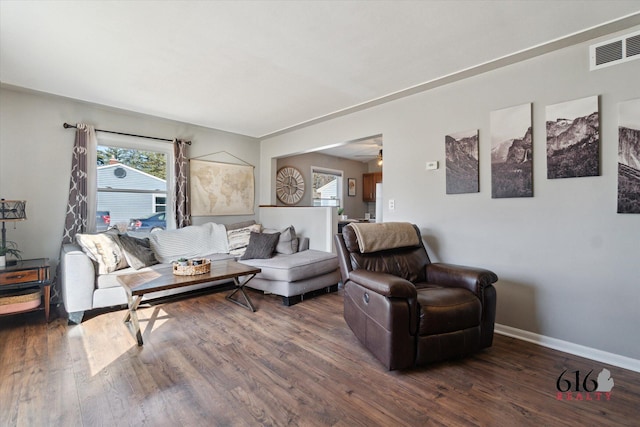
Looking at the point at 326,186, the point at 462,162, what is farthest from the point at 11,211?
the point at 326,186

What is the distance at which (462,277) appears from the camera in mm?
2377

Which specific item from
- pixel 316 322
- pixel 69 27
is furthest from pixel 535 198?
pixel 69 27

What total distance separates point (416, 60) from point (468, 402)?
8.48 ft

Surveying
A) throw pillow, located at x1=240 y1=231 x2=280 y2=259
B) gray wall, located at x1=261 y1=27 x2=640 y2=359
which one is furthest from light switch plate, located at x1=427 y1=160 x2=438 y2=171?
throw pillow, located at x1=240 y1=231 x2=280 y2=259

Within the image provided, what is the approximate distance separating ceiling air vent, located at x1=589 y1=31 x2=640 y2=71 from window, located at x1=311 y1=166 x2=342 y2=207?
473 cm

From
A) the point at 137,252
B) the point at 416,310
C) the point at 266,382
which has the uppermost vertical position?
the point at 137,252

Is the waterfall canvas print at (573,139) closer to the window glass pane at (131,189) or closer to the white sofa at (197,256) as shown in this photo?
the white sofa at (197,256)

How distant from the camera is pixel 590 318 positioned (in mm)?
2268

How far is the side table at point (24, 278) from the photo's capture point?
8.96 feet

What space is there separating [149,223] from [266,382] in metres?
3.36

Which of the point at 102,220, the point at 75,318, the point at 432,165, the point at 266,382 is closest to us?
the point at 266,382

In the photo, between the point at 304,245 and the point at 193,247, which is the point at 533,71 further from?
the point at 193,247

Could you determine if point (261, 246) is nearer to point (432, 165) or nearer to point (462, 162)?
point (432, 165)

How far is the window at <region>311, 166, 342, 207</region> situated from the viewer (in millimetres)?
6582
